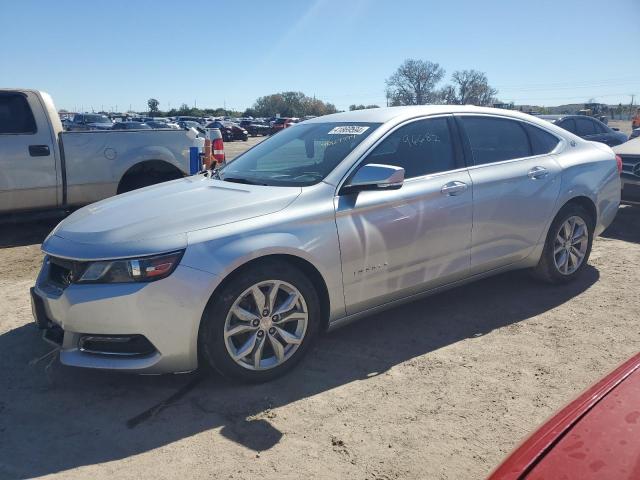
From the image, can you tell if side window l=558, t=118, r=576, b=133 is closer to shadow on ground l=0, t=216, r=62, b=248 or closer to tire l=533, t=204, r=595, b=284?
tire l=533, t=204, r=595, b=284

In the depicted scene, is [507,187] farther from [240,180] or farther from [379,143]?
[240,180]

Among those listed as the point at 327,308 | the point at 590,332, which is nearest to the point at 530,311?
the point at 590,332

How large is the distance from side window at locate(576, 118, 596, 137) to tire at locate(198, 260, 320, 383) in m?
11.2

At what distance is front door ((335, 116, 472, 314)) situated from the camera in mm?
3477

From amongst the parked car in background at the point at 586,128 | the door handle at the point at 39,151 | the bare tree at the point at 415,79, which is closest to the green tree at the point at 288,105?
the bare tree at the point at 415,79

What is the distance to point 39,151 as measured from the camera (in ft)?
22.0

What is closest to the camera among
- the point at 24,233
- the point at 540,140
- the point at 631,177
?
the point at 540,140

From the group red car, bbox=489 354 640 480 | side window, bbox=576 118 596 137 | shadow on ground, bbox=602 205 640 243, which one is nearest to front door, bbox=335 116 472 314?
red car, bbox=489 354 640 480

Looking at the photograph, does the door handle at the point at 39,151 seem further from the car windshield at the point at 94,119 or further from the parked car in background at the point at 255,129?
the parked car in background at the point at 255,129

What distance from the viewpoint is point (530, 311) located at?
14.2 feet

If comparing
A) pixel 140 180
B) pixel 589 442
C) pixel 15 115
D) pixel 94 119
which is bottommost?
pixel 589 442

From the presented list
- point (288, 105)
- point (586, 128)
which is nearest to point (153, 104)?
point (288, 105)

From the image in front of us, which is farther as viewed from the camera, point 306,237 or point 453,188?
point 453,188

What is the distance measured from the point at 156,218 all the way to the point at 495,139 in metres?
2.77
